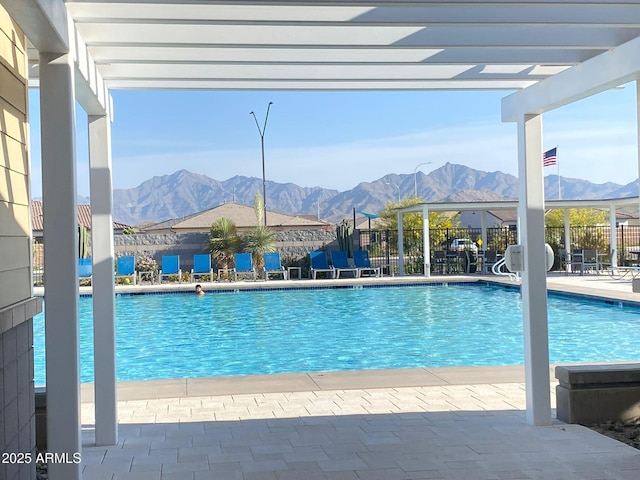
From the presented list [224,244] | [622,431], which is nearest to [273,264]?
[224,244]

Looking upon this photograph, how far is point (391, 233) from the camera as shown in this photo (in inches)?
902

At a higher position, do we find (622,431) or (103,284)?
(103,284)

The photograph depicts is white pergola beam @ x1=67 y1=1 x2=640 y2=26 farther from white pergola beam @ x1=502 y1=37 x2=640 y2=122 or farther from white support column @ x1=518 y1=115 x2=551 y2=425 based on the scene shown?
white support column @ x1=518 y1=115 x2=551 y2=425

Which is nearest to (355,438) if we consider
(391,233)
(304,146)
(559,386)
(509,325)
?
(559,386)

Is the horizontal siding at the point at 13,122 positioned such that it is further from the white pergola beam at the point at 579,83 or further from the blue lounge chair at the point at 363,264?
the blue lounge chair at the point at 363,264

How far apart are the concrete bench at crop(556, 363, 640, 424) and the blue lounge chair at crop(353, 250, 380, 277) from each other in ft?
47.7

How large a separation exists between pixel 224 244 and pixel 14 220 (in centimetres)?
1755

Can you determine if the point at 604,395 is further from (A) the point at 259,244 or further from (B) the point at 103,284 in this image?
(A) the point at 259,244

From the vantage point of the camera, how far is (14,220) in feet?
11.2

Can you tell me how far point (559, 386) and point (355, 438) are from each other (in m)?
1.51

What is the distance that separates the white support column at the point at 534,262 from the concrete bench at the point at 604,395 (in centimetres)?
18

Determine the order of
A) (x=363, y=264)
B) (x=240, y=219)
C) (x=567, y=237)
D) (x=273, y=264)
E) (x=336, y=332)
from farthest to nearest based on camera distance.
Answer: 1. (x=240, y=219)
2. (x=567, y=237)
3. (x=363, y=264)
4. (x=273, y=264)
5. (x=336, y=332)

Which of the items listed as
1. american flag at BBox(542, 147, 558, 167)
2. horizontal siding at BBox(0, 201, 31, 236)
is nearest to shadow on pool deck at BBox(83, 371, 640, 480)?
horizontal siding at BBox(0, 201, 31, 236)

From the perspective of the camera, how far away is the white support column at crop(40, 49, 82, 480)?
10.3ft
